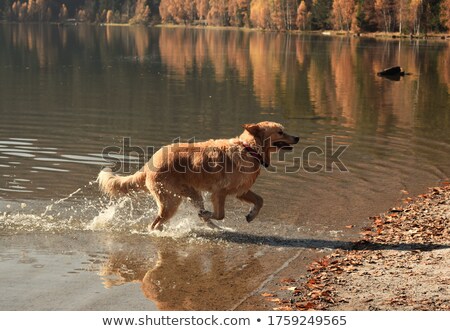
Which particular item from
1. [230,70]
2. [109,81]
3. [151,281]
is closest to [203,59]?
[230,70]

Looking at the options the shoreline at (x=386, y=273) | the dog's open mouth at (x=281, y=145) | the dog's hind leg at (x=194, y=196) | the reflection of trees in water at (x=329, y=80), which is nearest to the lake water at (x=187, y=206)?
the reflection of trees in water at (x=329, y=80)

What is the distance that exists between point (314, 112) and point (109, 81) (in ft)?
64.9

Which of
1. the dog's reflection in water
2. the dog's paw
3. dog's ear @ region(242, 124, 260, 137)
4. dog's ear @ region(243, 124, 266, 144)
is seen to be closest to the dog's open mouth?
dog's ear @ region(243, 124, 266, 144)

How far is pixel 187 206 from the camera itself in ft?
49.1

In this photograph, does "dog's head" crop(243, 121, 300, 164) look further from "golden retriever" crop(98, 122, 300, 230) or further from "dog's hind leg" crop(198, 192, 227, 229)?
"dog's hind leg" crop(198, 192, 227, 229)

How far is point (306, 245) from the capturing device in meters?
13.3

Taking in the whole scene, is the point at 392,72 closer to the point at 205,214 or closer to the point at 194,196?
the point at 205,214

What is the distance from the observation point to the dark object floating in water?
55438 mm

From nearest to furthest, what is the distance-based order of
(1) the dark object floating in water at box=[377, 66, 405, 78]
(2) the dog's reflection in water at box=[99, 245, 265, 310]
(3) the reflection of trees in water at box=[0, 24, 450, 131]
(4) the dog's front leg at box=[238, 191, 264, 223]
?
(2) the dog's reflection in water at box=[99, 245, 265, 310] < (4) the dog's front leg at box=[238, 191, 264, 223] < (3) the reflection of trees in water at box=[0, 24, 450, 131] < (1) the dark object floating in water at box=[377, 66, 405, 78]

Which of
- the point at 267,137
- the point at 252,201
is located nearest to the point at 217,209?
the point at 252,201

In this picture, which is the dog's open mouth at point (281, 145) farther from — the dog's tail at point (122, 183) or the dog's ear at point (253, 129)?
the dog's tail at point (122, 183)

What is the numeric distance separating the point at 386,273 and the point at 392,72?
47440mm

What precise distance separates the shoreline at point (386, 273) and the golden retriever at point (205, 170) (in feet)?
7.92

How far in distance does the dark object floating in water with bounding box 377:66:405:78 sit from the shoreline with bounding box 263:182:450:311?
4216cm
